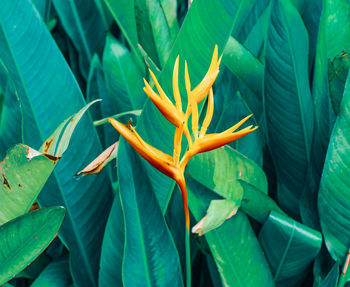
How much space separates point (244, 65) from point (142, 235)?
0.34 m

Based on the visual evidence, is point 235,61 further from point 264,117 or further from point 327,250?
point 327,250

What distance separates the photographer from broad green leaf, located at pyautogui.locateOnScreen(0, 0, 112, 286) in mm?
574

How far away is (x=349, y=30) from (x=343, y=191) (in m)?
0.29

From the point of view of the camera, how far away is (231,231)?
1.87 feet

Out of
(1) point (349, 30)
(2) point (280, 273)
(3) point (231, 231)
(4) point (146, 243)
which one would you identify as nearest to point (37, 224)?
(4) point (146, 243)

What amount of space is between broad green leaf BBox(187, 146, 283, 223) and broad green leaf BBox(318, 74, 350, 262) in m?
0.07

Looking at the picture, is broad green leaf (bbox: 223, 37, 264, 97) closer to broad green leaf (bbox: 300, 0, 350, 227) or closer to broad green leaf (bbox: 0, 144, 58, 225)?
broad green leaf (bbox: 300, 0, 350, 227)

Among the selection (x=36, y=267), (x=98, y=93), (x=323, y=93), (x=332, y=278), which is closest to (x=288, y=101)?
(x=323, y=93)

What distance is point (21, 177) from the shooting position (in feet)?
1.55

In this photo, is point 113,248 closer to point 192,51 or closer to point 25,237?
point 25,237

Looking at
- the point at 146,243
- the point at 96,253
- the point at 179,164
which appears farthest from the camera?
the point at 96,253

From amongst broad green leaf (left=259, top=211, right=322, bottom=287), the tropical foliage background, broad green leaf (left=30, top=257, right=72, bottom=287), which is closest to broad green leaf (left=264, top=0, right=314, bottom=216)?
the tropical foliage background

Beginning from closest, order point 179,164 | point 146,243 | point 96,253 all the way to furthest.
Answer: point 179,164 < point 146,243 < point 96,253

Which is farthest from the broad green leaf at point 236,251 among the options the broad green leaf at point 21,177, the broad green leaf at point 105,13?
the broad green leaf at point 105,13
